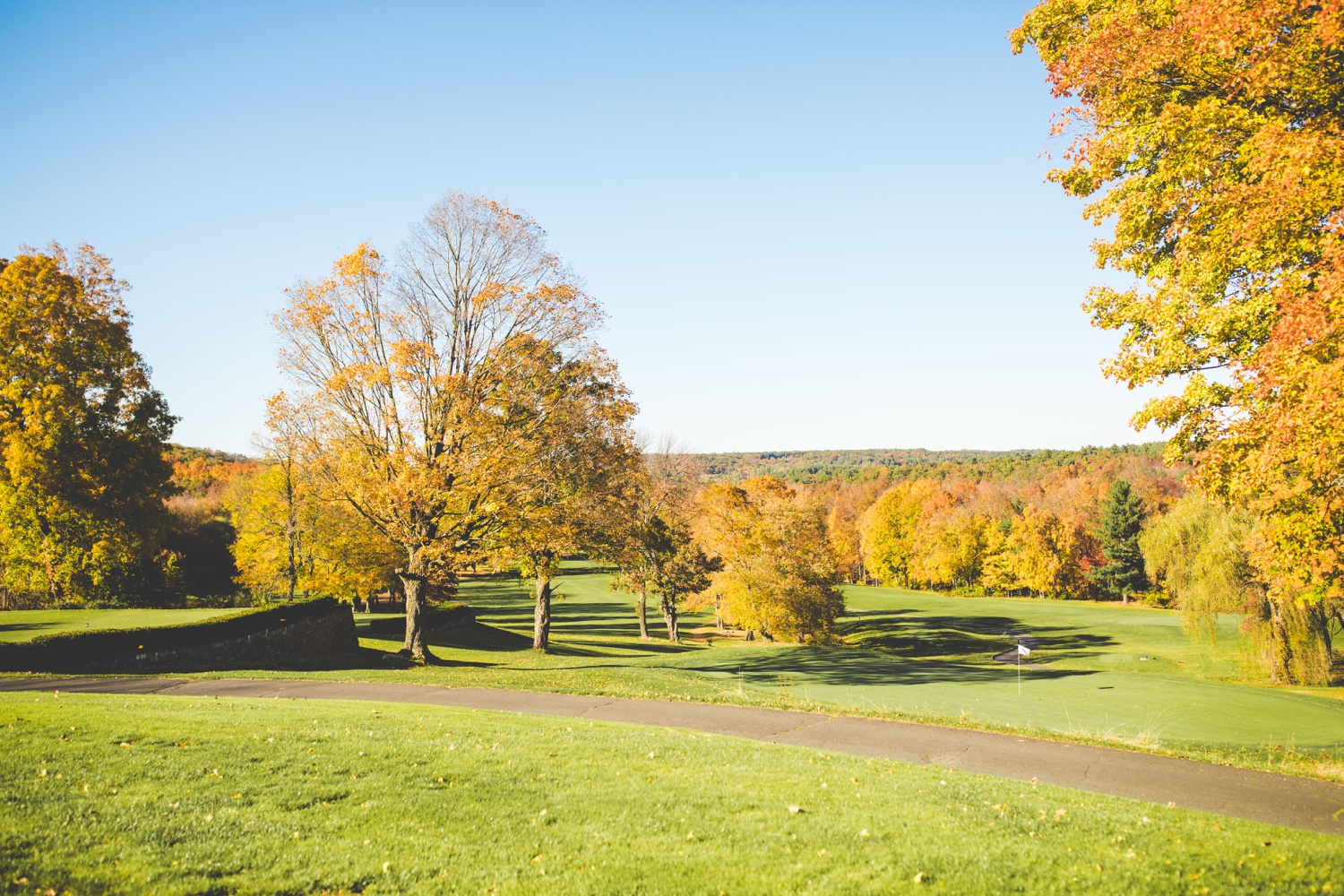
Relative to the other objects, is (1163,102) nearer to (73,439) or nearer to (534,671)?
(534,671)

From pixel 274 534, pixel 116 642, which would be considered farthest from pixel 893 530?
pixel 116 642

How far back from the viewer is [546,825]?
6098mm

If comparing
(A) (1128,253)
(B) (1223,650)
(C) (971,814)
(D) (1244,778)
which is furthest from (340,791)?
(B) (1223,650)

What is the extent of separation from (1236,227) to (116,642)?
25.0 m

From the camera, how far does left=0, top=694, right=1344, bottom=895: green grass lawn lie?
4.95m

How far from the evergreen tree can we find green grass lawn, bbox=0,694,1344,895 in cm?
6367

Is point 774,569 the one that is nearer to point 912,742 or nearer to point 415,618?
point 415,618

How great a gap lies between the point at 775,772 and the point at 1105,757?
590 cm

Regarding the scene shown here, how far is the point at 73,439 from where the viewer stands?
22.6 metres

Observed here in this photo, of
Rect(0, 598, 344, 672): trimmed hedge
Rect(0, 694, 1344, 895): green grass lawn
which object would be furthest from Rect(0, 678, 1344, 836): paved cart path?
Rect(0, 598, 344, 672): trimmed hedge

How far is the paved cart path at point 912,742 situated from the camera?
27.7ft

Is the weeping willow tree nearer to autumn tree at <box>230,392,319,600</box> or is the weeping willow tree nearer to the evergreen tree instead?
the evergreen tree

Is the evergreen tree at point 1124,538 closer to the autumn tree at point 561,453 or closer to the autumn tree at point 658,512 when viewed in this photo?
the autumn tree at point 658,512

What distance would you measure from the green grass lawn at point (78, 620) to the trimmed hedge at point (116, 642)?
62cm
